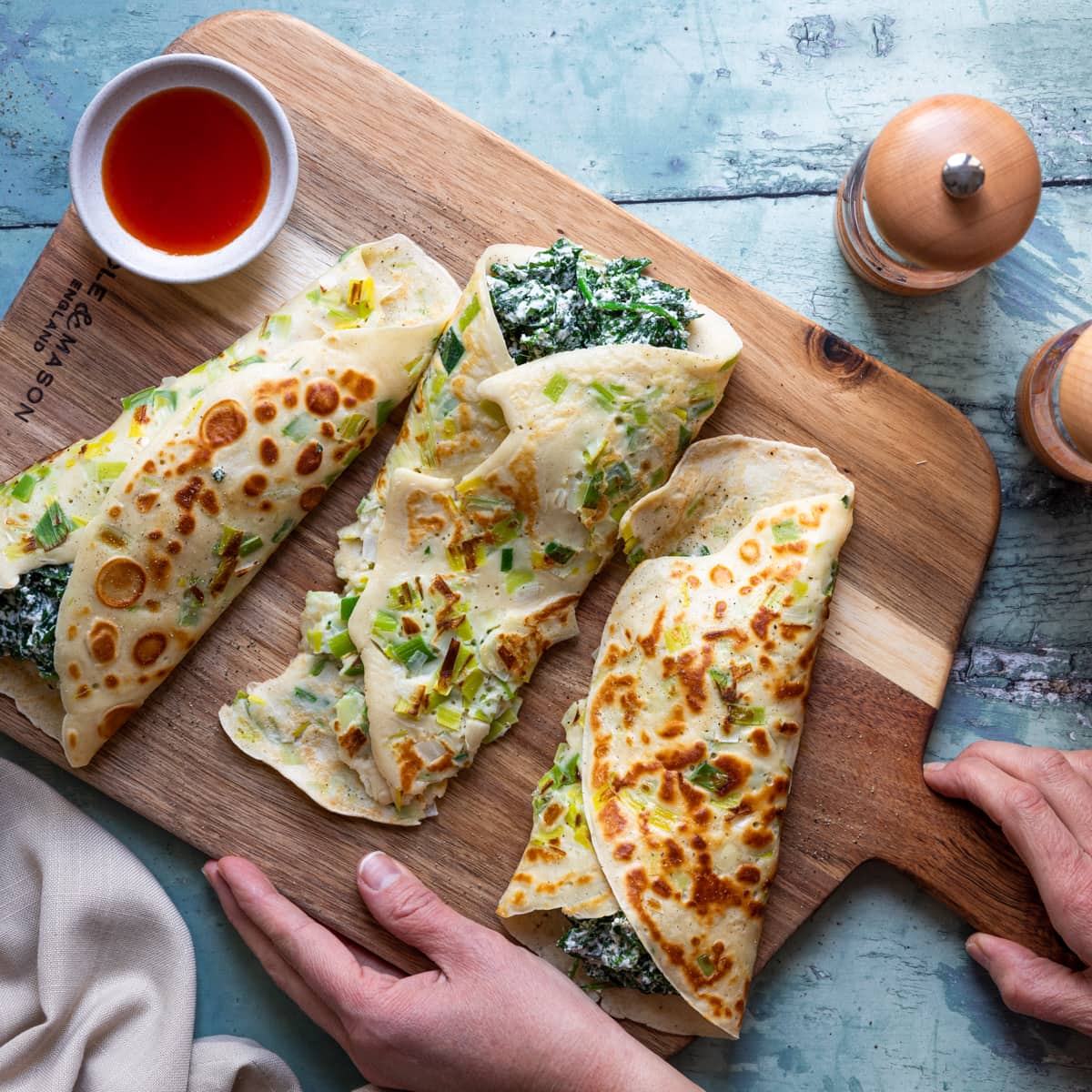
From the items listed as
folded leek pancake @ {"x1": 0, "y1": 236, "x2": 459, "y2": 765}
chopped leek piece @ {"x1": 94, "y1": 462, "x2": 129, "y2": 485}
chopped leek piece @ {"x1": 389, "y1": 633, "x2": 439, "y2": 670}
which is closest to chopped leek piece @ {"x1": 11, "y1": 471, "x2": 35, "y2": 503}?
folded leek pancake @ {"x1": 0, "y1": 236, "x2": 459, "y2": 765}

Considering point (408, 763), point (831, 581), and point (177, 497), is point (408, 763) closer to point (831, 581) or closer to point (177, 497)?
point (177, 497)

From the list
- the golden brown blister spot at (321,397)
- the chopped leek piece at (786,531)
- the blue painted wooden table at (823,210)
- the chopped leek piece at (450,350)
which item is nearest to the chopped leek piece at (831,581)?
the chopped leek piece at (786,531)

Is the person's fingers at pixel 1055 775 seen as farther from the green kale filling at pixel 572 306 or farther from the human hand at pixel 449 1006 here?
the green kale filling at pixel 572 306

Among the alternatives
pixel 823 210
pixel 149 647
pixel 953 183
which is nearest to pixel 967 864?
pixel 953 183

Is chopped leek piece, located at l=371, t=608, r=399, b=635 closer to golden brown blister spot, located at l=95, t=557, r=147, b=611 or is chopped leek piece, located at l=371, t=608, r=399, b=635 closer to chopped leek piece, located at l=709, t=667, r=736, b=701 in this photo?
golden brown blister spot, located at l=95, t=557, r=147, b=611

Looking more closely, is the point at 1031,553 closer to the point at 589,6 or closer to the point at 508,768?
the point at 508,768

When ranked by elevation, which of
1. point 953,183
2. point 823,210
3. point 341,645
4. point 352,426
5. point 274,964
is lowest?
point 274,964
